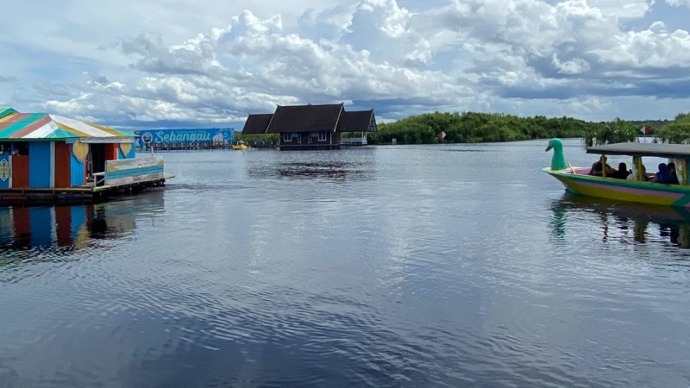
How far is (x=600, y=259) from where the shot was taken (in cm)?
1222

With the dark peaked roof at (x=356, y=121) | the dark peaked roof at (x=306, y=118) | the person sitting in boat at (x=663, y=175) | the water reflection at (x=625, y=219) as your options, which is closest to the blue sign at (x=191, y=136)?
the dark peaked roof at (x=306, y=118)

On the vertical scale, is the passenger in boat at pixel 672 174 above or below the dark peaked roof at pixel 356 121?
below

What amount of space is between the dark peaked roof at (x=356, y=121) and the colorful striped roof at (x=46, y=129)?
185 feet

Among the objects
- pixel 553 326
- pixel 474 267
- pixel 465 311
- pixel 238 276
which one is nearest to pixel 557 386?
pixel 553 326

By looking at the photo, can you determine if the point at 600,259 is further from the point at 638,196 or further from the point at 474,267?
the point at 638,196

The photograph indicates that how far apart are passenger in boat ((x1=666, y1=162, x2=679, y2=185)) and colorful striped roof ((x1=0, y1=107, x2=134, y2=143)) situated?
19210 mm

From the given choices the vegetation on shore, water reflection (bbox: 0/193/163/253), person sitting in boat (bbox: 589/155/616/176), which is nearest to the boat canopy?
person sitting in boat (bbox: 589/155/616/176)

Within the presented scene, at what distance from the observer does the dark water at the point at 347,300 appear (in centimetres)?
706

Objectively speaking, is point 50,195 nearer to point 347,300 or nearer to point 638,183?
point 347,300

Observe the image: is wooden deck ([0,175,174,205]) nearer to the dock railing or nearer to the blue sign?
the dock railing

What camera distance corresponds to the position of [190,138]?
9150cm

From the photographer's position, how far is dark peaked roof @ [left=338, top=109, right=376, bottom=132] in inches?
3216

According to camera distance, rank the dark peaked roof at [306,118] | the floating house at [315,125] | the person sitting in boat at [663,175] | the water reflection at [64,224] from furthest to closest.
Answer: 1. the floating house at [315,125]
2. the dark peaked roof at [306,118]
3. the person sitting in boat at [663,175]
4. the water reflection at [64,224]

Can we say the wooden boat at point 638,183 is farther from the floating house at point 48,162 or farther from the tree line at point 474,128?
the tree line at point 474,128
